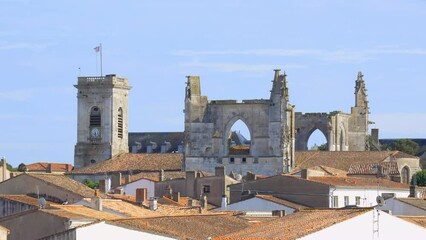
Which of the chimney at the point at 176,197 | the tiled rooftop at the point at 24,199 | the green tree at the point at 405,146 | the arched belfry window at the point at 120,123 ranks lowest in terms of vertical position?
the chimney at the point at 176,197

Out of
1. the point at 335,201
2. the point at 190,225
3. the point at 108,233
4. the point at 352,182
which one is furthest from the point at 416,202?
the point at 108,233

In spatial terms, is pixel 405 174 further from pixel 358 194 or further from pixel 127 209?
pixel 127 209

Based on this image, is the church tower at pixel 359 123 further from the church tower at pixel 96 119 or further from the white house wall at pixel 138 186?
the white house wall at pixel 138 186

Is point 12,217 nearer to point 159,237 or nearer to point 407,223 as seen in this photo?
point 159,237

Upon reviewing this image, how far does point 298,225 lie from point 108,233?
5.90 meters

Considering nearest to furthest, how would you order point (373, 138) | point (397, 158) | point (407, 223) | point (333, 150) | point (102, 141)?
point (407, 223), point (397, 158), point (333, 150), point (102, 141), point (373, 138)

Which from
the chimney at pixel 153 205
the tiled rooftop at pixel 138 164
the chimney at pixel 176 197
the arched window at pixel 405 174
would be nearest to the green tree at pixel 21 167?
the tiled rooftop at pixel 138 164

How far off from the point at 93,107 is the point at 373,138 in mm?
28726

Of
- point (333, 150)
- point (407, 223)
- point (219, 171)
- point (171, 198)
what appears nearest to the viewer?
point (407, 223)

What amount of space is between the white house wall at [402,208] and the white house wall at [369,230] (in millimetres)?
20671

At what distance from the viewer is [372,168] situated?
412 ft

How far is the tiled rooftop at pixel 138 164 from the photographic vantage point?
13900 cm

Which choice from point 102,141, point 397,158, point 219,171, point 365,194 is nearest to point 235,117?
point 397,158

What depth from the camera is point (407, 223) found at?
2093 inches
